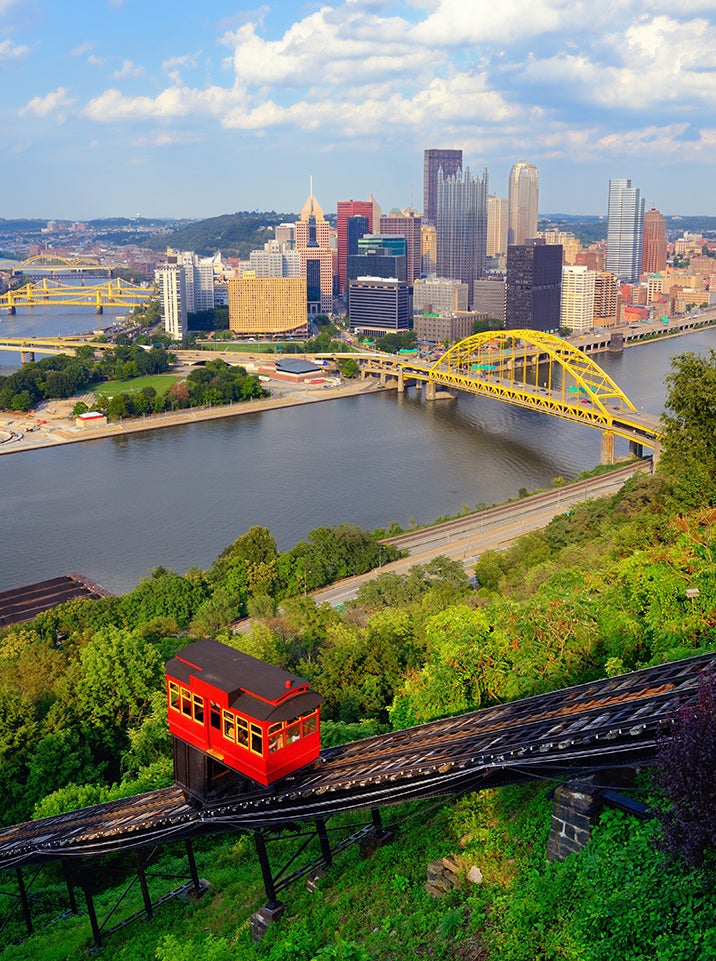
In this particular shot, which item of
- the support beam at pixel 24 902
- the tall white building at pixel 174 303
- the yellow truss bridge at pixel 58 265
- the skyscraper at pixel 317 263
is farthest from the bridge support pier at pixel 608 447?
the yellow truss bridge at pixel 58 265

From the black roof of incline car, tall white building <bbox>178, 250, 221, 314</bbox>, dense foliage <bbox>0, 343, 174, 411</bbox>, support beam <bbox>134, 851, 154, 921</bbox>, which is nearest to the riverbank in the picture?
dense foliage <bbox>0, 343, 174, 411</bbox>

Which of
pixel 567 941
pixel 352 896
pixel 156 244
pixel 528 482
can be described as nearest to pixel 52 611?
pixel 352 896

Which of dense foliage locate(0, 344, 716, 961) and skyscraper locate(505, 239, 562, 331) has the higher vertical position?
skyscraper locate(505, 239, 562, 331)

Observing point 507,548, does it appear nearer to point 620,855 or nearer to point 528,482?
point 528,482

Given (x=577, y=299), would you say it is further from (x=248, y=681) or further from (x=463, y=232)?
(x=248, y=681)

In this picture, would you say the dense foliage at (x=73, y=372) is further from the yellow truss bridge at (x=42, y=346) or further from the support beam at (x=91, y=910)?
the support beam at (x=91, y=910)

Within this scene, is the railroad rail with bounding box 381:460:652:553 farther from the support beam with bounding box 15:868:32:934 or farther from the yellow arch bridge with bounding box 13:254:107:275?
the yellow arch bridge with bounding box 13:254:107:275

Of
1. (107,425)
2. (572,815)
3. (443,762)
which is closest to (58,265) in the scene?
(107,425)
